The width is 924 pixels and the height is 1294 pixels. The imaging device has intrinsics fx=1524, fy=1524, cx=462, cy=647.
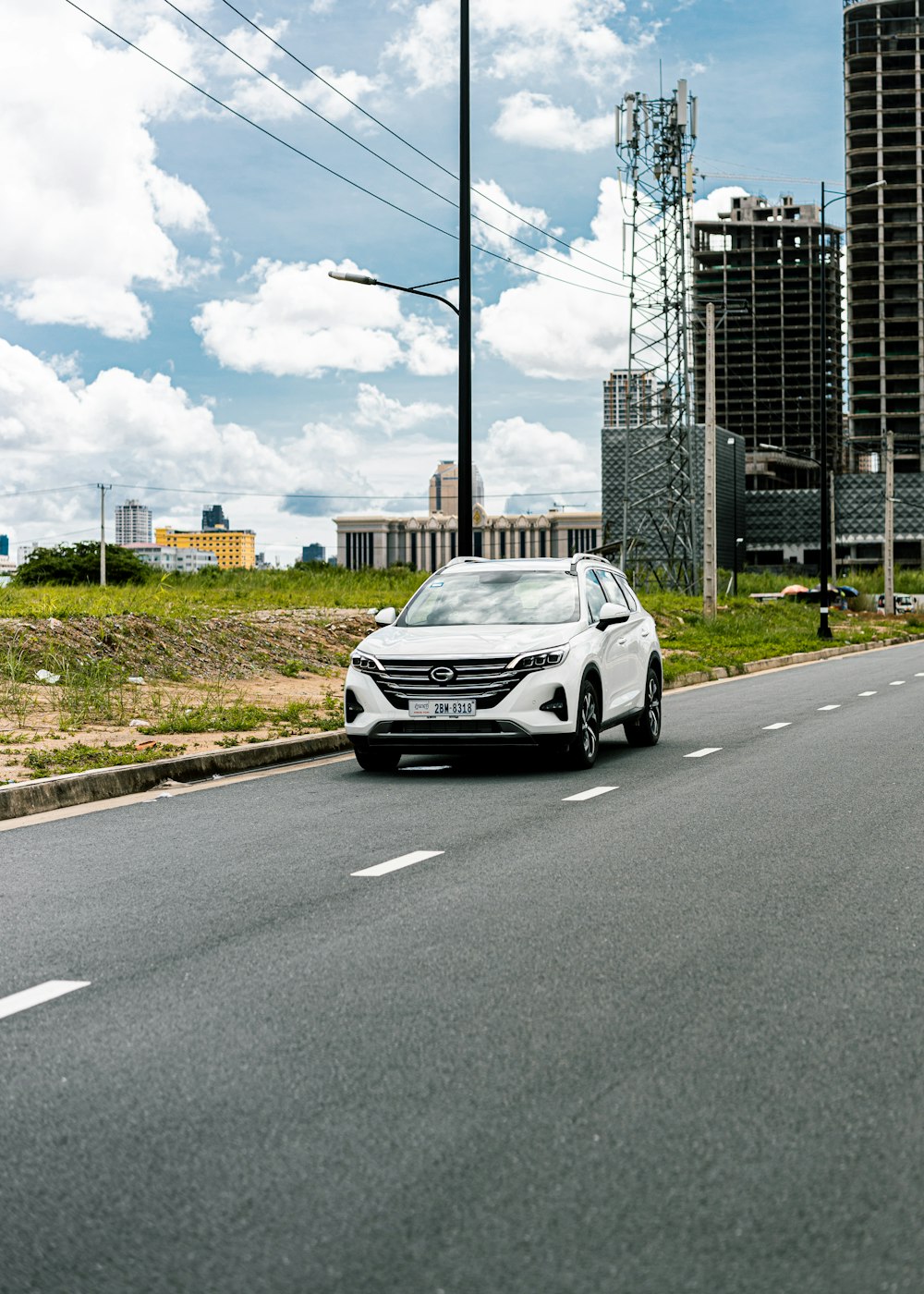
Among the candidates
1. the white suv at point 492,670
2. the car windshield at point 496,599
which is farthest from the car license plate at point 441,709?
the car windshield at point 496,599

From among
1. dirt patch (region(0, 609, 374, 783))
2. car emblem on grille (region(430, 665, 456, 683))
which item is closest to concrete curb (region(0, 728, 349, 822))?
dirt patch (region(0, 609, 374, 783))

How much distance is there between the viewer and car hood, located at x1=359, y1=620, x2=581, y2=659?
1257 cm

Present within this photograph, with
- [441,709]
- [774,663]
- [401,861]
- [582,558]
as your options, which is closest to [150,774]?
[441,709]

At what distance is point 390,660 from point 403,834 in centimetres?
343

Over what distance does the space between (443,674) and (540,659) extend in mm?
816

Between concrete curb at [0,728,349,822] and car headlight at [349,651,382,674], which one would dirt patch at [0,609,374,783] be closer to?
concrete curb at [0,728,349,822]

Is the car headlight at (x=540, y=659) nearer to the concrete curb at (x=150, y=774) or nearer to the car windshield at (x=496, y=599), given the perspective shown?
the car windshield at (x=496, y=599)

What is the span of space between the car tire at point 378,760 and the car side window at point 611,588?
10.0 feet

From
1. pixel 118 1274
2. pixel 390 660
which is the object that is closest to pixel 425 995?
pixel 118 1274

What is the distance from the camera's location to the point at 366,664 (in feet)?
41.7

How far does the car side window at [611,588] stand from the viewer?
15.2 meters

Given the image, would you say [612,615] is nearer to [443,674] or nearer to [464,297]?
[443,674]

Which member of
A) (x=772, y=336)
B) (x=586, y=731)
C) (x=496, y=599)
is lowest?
(x=586, y=731)

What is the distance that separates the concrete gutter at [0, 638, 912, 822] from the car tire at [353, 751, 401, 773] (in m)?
1.15
